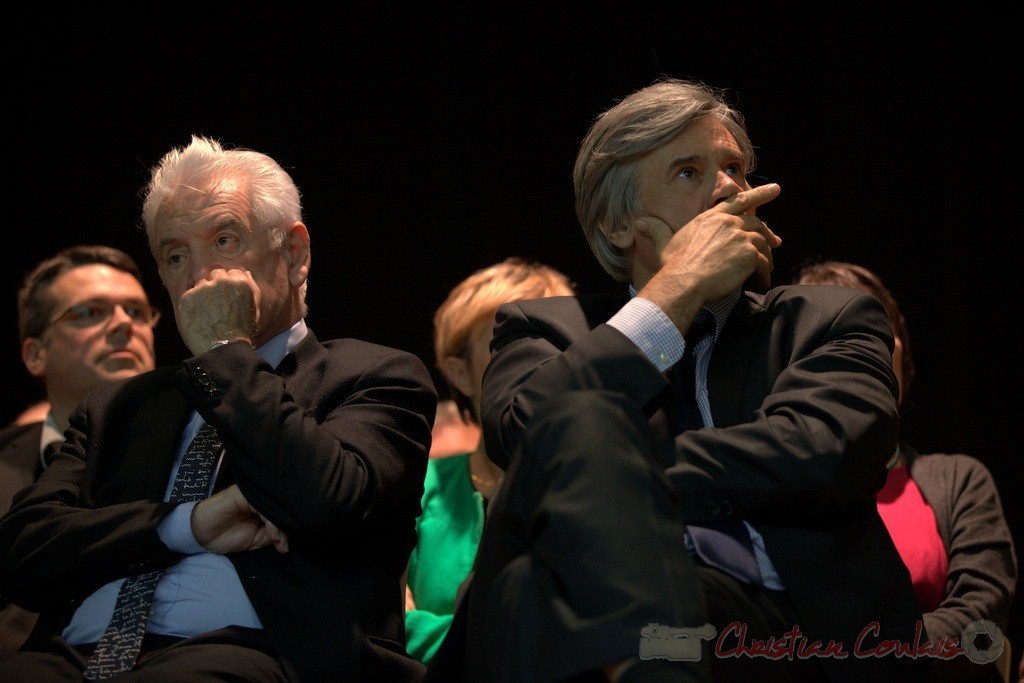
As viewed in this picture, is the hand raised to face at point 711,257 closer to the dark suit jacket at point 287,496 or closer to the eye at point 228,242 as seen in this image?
the dark suit jacket at point 287,496

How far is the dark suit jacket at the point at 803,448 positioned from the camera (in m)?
1.64

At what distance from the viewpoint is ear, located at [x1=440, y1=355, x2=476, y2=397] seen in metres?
3.16

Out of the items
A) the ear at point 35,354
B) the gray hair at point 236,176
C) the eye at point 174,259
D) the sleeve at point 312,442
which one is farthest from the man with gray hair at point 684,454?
the ear at point 35,354

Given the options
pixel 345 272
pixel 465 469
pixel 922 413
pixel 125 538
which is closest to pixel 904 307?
pixel 922 413

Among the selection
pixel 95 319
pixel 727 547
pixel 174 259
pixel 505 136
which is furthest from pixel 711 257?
pixel 95 319

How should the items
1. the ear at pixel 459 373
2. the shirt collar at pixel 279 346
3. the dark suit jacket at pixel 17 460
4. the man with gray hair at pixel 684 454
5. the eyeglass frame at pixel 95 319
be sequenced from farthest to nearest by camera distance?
the eyeglass frame at pixel 95 319 → the ear at pixel 459 373 → the dark suit jacket at pixel 17 460 → the shirt collar at pixel 279 346 → the man with gray hair at pixel 684 454

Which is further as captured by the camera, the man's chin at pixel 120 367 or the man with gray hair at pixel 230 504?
the man's chin at pixel 120 367

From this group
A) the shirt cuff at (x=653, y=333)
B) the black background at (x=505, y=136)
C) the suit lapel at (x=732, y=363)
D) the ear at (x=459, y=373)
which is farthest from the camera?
the black background at (x=505, y=136)

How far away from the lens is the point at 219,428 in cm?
186

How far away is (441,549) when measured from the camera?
2895 millimetres

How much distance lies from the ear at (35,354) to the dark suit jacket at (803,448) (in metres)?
1.93

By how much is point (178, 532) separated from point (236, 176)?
79cm

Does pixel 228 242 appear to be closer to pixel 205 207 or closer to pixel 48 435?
pixel 205 207

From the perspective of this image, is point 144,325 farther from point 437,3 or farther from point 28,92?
point 437,3
